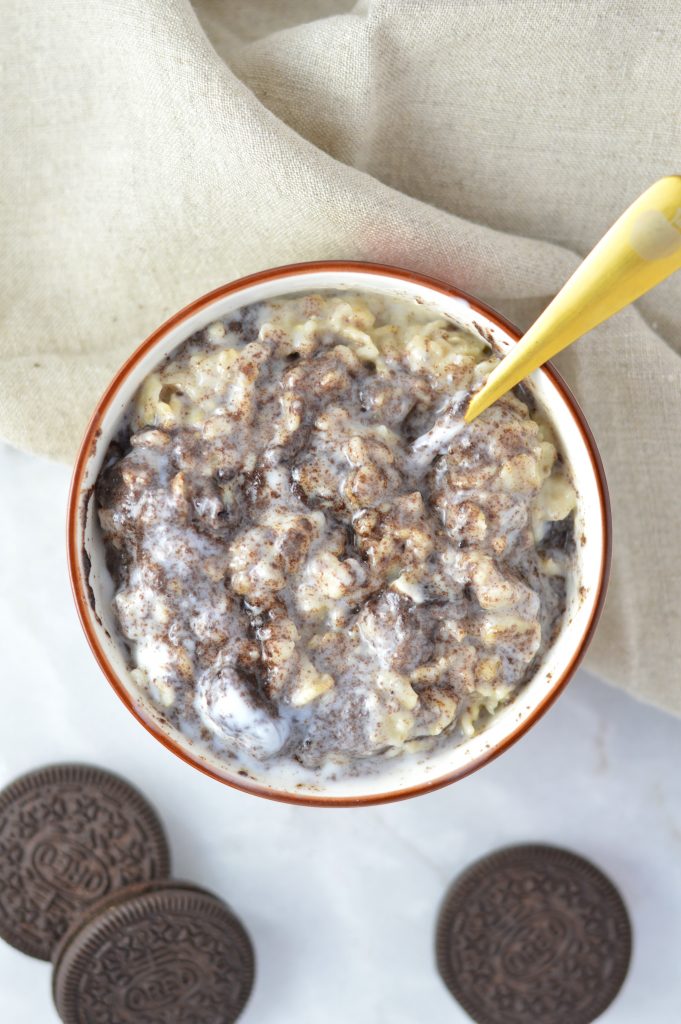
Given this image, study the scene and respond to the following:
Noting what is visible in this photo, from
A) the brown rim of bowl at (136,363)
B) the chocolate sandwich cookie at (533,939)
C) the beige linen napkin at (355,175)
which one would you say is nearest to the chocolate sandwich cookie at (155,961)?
the chocolate sandwich cookie at (533,939)

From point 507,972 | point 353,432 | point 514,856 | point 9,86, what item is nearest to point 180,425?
point 353,432

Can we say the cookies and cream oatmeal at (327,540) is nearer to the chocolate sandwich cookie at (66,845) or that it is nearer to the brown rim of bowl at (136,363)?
the brown rim of bowl at (136,363)

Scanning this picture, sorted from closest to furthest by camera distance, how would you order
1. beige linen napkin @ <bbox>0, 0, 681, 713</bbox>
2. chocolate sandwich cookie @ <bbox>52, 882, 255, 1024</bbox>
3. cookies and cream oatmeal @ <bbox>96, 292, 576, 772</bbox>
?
cookies and cream oatmeal @ <bbox>96, 292, 576, 772</bbox>, beige linen napkin @ <bbox>0, 0, 681, 713</bbox>, chocolate sandwich cookie @ <bbox>52, 882, 255, 1024</bbox>

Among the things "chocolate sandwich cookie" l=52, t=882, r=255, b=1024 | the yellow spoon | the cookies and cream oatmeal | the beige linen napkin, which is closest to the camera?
the yellow spoon

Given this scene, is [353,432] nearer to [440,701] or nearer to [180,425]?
[180,425]

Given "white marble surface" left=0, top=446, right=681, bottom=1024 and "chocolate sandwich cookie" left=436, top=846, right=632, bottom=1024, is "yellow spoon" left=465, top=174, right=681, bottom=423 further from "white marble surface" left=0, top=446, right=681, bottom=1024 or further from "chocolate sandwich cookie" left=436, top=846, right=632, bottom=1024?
"chocolate sandwich cookie" left=436, top=846, right=632, bottom=1024

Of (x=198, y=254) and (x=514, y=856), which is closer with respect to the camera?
(x=198, y=254)

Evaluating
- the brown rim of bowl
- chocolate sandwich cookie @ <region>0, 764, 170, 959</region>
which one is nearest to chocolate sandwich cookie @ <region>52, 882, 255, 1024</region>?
chocolate sandwich cookie @ <region>0, 764, 170, 959</region>
